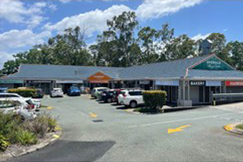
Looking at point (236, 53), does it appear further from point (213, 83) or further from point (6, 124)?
point (6, 124)

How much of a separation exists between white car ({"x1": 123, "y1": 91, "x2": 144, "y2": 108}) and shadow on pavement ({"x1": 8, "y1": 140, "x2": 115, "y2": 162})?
12.9 m

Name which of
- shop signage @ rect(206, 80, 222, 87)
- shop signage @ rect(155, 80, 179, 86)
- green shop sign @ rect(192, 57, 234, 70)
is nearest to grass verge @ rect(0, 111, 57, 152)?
shop signage @ rect(155, 80, 179, 86)

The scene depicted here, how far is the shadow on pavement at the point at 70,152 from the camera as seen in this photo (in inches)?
277

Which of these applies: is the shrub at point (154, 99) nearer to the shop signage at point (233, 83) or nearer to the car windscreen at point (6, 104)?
the shop signage at point (233, 83)

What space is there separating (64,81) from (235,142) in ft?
119

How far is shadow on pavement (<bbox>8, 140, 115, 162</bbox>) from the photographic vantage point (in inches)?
277

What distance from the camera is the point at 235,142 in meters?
8.65

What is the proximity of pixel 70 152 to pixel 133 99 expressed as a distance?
14464mm

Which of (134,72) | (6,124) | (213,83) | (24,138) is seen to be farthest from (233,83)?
(6,124)

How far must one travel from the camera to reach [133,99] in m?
21.8

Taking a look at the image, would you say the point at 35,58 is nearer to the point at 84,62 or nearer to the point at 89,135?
the point at 84,62

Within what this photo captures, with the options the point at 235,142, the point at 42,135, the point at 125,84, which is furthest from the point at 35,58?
the point at 235,142

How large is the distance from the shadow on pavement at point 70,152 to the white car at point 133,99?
1291 cm

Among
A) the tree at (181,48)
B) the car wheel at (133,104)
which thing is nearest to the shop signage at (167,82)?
the car wheel at (133,104)
